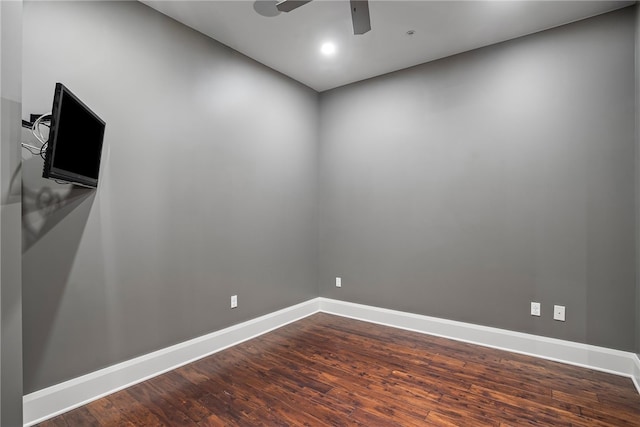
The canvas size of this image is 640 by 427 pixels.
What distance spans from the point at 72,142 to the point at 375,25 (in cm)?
253

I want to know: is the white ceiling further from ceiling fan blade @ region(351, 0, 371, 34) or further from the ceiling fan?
ceiling fan blade @ region(351, 0, 371, 34)

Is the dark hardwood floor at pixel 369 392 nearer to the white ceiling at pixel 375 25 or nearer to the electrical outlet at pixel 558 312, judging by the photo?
the electrical outlet at pixel 558 312

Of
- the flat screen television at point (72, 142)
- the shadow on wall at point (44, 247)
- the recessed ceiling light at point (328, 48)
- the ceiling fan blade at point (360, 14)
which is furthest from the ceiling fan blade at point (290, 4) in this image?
the shadow on wall at point (44, 247)

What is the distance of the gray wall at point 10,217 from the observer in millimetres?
1481

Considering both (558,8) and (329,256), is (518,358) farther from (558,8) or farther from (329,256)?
(558,8)

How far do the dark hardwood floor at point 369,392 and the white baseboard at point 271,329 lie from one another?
0.08m

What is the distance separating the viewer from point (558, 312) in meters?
2.91

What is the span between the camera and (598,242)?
9.07 feet

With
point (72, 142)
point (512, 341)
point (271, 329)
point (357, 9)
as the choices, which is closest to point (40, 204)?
point (72, 142)

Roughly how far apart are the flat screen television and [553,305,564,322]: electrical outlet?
12.6 feet

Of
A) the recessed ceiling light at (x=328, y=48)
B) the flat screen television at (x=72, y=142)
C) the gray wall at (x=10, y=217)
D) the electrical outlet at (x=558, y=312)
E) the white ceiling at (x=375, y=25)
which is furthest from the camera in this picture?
the recessed ceiling light at (x=328, y=48)

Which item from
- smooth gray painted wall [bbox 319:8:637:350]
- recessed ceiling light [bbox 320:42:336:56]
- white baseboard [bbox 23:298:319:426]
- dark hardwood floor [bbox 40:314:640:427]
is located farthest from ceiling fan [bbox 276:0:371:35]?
white baseboard [bbox 23:298:319:426]

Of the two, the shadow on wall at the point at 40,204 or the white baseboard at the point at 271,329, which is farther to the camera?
the white baseboard at the point at 271,329

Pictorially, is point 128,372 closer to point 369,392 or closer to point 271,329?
point 271,329
